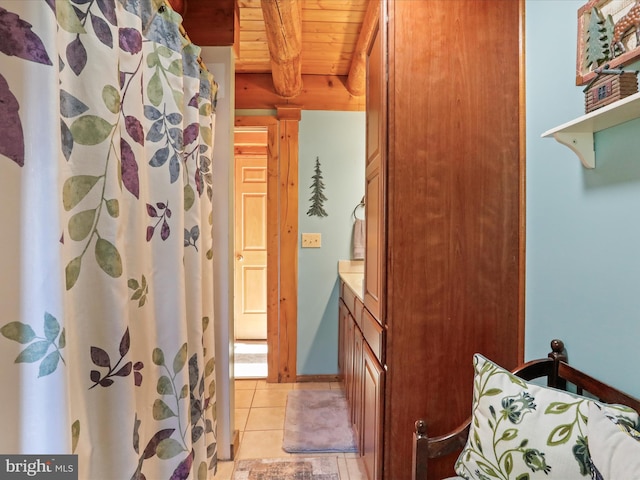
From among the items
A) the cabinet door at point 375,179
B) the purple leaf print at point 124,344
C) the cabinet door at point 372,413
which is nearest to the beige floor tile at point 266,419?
the cabinet door at point 372,413

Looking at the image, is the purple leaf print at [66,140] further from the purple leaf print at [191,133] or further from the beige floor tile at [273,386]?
the beige floor tile at [273,386]

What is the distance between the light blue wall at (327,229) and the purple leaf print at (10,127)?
6.90 ft

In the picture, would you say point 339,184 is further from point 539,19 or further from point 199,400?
point 199,400

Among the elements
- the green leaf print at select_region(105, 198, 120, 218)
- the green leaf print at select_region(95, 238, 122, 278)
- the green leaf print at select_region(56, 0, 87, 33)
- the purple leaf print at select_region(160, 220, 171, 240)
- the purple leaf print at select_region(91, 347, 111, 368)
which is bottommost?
the purple leaf print at select_region(91, 347, 111, 368)

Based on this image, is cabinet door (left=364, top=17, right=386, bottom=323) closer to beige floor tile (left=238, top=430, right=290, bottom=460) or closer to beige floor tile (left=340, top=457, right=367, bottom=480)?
beige floor tile (left=340, top=457, right=367, bottom=480)

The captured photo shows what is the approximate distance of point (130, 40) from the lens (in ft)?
2.93

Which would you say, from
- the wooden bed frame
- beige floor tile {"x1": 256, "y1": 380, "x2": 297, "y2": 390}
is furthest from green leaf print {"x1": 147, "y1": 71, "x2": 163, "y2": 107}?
beige floor tile {"x1": 256, "y1": 380, "x2": 297, "y2": 390}

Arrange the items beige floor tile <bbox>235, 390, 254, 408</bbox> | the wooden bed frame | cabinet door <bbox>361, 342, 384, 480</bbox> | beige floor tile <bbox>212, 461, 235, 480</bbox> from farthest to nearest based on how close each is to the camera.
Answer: beige floor tile <bbox>235, 390, 254, 408</bbox>, beige floor tile <bbox>212, 461, 235, 480</bbox>, cabinet door <bbox>361, 342, 384, 480</bbox>, the wooden bed frame

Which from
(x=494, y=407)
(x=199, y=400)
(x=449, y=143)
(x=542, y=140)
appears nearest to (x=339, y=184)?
(x=449, y=143)

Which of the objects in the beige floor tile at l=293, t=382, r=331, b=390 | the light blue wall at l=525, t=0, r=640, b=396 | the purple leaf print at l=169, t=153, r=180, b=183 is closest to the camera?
the light blue wall at l=525, t=0, r=640, b=396

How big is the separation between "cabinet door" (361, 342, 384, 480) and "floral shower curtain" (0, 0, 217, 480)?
2.32 feet

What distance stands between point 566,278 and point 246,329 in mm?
3275

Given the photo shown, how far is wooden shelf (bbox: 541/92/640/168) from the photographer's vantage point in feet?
2.31

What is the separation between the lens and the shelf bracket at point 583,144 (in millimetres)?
877
